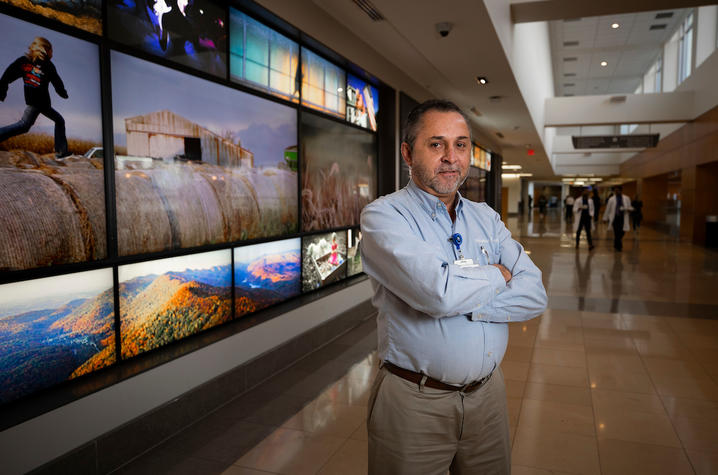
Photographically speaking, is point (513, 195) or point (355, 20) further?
point (513, 195)

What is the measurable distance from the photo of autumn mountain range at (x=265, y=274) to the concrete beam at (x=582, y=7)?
4181 mm

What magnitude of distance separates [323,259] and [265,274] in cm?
119

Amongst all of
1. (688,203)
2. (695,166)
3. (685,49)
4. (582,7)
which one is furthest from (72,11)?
(685,49)

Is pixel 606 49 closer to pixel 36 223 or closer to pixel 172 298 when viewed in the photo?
pixel 172 298

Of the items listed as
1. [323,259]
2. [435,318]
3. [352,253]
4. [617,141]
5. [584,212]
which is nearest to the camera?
[435,318]

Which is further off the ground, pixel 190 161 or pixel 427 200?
pixel 190 161

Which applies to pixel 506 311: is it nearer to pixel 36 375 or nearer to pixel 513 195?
pixel 36 375

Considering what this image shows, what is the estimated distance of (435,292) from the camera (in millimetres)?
1279

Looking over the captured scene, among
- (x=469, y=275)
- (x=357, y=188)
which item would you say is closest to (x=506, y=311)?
(x=469, y=275)

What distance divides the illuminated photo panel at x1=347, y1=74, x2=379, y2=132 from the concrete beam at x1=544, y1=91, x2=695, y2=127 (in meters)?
9.60

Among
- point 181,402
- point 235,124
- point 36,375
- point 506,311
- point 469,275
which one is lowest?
point 181,402

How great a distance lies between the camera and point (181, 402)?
3.04 meters

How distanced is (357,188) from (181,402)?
369 centimetres

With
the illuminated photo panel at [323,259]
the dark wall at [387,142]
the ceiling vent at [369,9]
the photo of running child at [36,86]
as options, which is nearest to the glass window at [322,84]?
the ceiling vent at [369,9]
